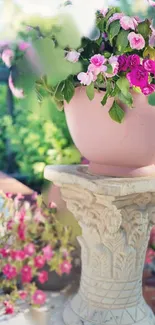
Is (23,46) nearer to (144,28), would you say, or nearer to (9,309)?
(144,28)

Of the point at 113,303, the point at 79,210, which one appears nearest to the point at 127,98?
the point at 79,210

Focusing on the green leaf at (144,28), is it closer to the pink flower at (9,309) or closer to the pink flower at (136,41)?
the pink flower at (136,41)

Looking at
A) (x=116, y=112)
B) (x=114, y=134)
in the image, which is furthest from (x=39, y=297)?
(x=116, y=112)

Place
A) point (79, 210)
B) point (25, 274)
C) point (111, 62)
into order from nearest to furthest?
point (111, 62)
point (79, 210)
point (25, 274)

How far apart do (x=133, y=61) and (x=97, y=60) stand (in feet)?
0.47

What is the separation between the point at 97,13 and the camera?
7.15 ft

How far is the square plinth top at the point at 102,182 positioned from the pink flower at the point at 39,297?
0.75m

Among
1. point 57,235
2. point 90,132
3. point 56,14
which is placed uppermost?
point 56,14

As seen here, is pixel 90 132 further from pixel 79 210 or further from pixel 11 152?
pixel 11 152

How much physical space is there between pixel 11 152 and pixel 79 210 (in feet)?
3.61

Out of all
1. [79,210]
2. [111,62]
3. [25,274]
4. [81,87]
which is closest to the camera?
[111,62]

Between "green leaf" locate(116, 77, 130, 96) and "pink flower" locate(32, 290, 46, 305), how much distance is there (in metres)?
1.33

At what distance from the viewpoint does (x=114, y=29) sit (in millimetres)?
2072

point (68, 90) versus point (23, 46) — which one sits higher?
point (23, 46)
